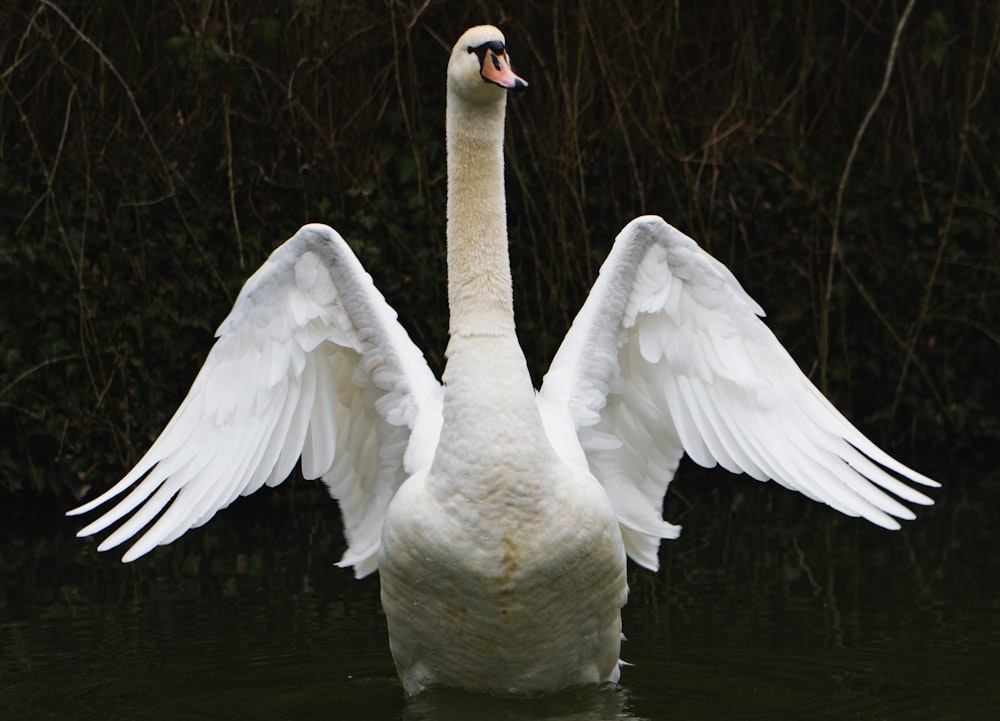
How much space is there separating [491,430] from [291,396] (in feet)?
3.30

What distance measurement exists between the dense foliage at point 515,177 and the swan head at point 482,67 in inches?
144

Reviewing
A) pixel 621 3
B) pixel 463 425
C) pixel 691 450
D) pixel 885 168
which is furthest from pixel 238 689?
pixel 885 168

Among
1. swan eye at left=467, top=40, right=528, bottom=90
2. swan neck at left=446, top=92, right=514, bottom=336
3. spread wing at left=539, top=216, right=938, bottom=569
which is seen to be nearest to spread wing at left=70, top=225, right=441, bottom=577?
swan neck at left=446, top=92, right=514, bottom=336

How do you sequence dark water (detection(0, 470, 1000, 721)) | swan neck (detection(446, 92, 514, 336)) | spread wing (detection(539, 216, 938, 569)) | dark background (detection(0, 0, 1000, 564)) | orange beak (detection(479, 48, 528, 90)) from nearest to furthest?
1. orange beak (detection(479, 48, 528, 90))
2. swan neck (detection(446, 92, 514, 336))
3. dark water (detection(0, 470, 1000, 721))
4. spread wing (detection(539, 216, 938, 569))
5. dark background (detection(0, 0, 1000, 564))

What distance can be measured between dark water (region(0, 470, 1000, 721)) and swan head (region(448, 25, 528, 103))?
180 centimetres

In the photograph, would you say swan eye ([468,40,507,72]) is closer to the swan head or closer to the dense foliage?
the swan head

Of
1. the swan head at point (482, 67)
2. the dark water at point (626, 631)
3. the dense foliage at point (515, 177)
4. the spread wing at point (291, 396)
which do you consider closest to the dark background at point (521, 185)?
the dense foliage at point (515, 177)

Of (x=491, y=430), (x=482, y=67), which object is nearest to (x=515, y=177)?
(x=482, y=67)

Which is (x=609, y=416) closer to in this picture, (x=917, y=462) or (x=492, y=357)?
(x=492, y=357)

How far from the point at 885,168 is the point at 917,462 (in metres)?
1.83

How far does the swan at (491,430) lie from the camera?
4449 mm

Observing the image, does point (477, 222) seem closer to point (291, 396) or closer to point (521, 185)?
point (291, 396)

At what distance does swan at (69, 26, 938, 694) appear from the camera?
14.6 feet

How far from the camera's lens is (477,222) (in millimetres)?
4777
